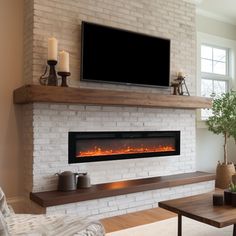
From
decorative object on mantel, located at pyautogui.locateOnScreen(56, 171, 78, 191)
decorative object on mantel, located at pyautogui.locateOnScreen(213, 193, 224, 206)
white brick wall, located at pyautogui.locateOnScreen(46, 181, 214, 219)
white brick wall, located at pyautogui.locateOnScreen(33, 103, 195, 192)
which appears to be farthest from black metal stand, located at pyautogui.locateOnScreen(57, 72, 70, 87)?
decorative object on mantel, located at pyautogui.locateOnScreen(213, 193, 224, 206)

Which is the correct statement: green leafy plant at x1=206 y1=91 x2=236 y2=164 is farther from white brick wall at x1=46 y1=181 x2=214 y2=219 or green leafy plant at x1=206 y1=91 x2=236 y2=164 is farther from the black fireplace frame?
white brick wall at x1=46 y1=181 x2=214 y2=219

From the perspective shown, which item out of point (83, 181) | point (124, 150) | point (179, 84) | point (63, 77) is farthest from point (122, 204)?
point (179, 84)

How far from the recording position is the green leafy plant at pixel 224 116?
15.0ft

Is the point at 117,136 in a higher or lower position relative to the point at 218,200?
higher

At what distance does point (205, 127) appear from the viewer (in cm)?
504

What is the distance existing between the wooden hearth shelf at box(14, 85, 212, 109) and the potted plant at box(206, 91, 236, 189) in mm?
691

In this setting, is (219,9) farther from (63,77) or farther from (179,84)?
(63,77)

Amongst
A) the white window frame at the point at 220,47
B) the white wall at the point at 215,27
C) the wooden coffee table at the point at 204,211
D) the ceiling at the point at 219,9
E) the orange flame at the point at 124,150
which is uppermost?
the ceiling at the point at 219,9

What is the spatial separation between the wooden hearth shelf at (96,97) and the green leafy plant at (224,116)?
26.9 inches

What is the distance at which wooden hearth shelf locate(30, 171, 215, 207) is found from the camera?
2.95 m

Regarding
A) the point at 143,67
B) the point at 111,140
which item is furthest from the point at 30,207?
the point at 143,67

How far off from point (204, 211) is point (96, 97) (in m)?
1.65

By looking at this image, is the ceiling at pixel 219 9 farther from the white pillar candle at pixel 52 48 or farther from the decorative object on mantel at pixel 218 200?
the decorative object on mantel at pixel 218 200

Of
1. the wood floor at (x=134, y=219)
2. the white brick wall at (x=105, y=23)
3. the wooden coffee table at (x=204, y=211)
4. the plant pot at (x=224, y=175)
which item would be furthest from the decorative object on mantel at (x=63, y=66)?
the plant pot at (x=224, y=175)
